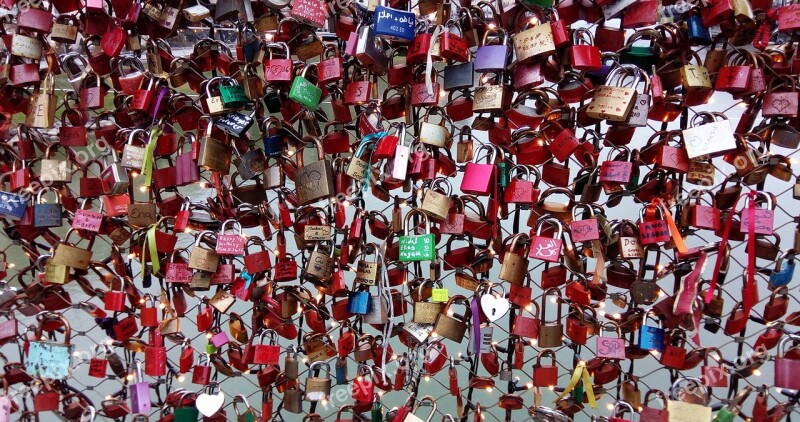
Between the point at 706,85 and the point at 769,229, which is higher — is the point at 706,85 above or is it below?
above

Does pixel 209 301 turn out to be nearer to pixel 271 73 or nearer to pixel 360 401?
pixel 360 401

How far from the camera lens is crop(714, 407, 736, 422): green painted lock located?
155cm

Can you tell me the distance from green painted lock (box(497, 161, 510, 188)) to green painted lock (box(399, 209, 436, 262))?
22cm

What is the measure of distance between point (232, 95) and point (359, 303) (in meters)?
0.67

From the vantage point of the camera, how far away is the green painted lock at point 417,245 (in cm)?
159

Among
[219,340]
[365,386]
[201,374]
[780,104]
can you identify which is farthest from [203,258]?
[780,104]

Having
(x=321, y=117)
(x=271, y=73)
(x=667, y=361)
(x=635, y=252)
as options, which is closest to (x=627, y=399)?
(x=667, y=361)

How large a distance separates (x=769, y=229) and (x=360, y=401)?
3.80 ft

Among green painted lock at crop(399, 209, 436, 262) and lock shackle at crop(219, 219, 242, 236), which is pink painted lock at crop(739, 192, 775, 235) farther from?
lock shackle at crop(219, 219, 242, 236)

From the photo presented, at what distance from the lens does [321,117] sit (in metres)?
1.82

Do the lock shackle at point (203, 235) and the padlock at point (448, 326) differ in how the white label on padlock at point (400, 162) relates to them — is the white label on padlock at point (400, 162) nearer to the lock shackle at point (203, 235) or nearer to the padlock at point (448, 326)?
the padlock at point (448, 326)

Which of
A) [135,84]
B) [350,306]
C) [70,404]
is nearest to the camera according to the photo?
[350,306]

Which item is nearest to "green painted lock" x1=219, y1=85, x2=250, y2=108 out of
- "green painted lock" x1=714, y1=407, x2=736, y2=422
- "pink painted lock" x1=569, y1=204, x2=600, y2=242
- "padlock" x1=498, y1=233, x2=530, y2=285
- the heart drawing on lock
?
"padlock" x1=498, y1=233, x2=530, y2=285

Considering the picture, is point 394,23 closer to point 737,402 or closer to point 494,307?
point 494,307
